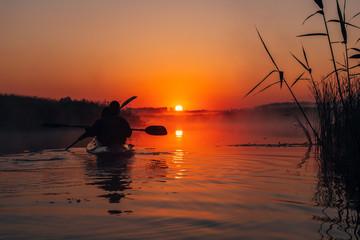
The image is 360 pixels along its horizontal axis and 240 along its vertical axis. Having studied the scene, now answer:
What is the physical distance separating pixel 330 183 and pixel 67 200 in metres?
4.88

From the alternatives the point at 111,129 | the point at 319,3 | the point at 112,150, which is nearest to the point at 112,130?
the point at 111,129

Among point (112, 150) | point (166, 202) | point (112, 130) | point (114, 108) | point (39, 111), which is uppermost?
point (39, 111)

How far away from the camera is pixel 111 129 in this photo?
527 inches

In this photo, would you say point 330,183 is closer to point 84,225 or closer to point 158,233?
point 158,233

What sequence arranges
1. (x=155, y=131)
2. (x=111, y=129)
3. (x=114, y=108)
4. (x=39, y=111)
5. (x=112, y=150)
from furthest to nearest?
(x=39, y=111) < (x=155, y=131) < (x=114, y=108) < (x=111, y=129) < (x=112, y=150)

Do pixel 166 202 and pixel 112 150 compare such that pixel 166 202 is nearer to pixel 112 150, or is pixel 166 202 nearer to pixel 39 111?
pixel 112 150

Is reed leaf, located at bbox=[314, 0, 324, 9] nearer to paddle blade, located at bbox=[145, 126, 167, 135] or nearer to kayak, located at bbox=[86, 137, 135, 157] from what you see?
kayak, located at bbox=[86, 137, 135, 157]

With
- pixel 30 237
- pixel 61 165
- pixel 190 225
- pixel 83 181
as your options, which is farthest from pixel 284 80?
pixel 61 165

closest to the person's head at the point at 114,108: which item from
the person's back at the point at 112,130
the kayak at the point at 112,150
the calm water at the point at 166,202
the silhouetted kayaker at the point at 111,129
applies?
the silhouetted kayaker at the point at 111,129

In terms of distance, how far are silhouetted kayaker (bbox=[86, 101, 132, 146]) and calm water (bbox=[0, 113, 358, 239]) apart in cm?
232

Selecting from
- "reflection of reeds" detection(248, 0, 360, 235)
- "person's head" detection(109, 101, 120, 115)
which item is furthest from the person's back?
"reflection of reeds" detection(248, 0, 360, 235)

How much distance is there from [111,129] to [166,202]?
7.40 m

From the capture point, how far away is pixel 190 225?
506cm

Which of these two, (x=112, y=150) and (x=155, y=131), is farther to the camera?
(x=155, y=131)
